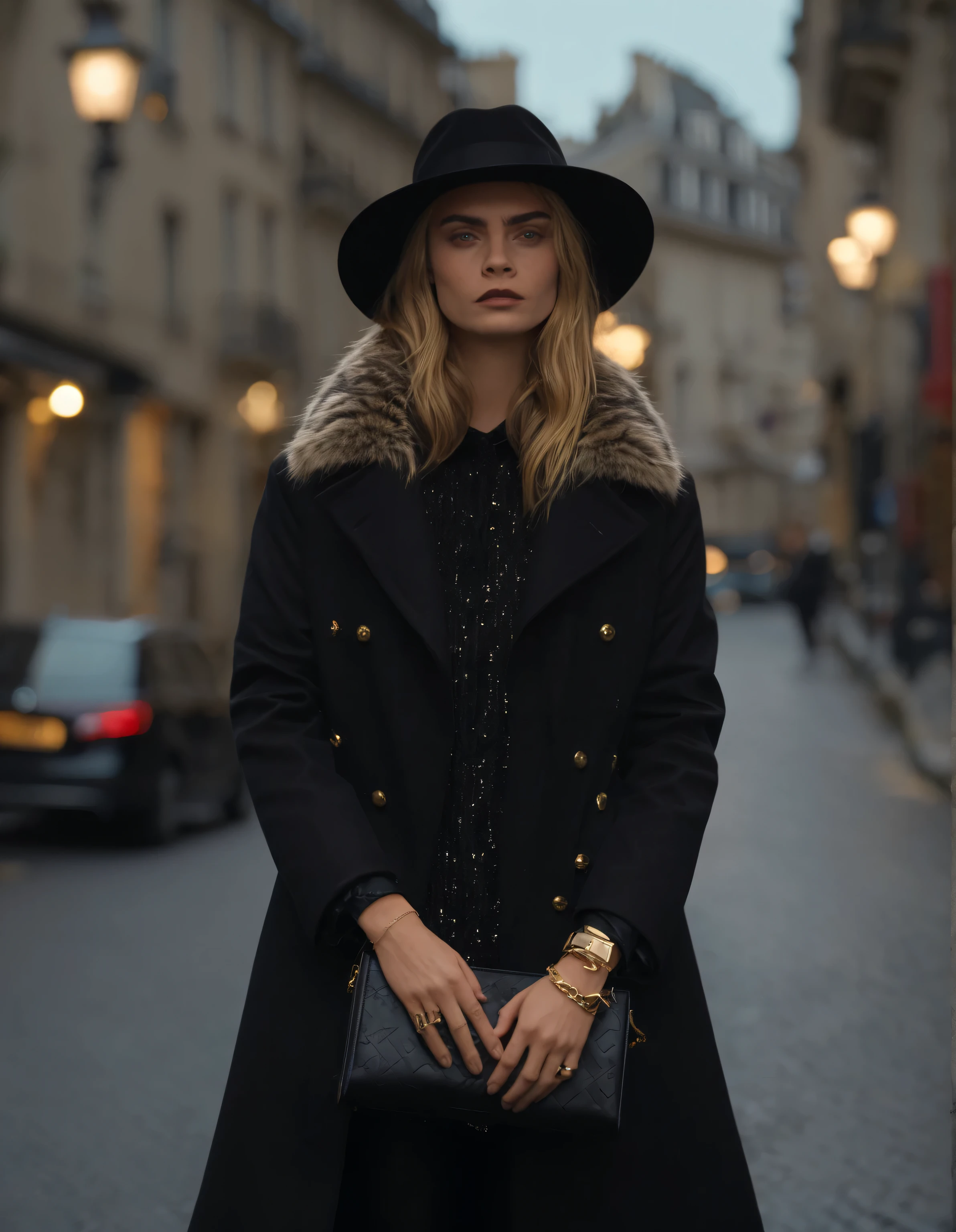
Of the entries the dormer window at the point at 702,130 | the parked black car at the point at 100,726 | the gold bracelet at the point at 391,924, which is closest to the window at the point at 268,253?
the parked black car at the point at 100,726

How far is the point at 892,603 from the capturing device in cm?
2812

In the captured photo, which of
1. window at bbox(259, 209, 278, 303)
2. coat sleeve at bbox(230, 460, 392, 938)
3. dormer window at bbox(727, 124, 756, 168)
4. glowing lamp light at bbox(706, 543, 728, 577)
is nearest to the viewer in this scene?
coat sleeve at bbox(230, 460, 392, 938)

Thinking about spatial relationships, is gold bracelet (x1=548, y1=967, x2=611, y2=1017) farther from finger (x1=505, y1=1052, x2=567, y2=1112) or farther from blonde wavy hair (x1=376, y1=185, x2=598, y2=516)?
blonde wavy hair (x1=376, y1=185, x2=598, y2=516)

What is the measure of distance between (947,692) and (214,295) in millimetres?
17813

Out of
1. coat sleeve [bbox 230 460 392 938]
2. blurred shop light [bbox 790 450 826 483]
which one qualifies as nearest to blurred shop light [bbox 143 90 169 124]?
coat sleeve [bbox 230 460 392 938]

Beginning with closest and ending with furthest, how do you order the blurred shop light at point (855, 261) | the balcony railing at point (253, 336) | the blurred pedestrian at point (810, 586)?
1. the blurred shop light at point (855, 261)
2. the blurred pedestrian at point (810, 586)
3. the balcony railing at point (253, 336)

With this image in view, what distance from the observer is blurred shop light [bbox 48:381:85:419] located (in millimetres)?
21719

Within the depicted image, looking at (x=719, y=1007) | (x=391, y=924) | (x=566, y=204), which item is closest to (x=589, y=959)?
(x=391, y=924)

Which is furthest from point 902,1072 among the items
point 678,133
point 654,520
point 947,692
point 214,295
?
point 678,133

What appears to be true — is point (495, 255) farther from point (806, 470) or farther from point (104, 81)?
point (806, 470)

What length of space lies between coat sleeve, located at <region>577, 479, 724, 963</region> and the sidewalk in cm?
556

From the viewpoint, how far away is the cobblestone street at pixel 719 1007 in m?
4.60

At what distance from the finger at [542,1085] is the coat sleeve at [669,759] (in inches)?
8.3

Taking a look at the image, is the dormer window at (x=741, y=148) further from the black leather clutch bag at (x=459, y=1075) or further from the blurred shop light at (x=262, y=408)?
the black leather clutch bag at (x=459, y=1075)
